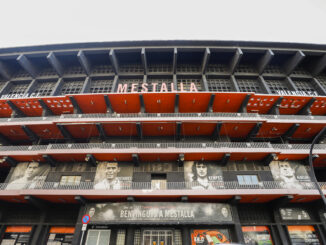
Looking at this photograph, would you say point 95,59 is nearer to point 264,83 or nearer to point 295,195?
point 264,83

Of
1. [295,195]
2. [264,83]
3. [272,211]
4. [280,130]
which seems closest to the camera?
[295,195]

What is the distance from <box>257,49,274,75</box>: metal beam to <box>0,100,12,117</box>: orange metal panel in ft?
102

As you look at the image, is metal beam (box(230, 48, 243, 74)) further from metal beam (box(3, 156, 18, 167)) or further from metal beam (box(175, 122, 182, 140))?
metal beam (box(3, 156, 18, 167))

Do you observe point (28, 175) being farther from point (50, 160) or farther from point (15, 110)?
point (15, 110)

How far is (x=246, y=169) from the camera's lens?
15531 mm

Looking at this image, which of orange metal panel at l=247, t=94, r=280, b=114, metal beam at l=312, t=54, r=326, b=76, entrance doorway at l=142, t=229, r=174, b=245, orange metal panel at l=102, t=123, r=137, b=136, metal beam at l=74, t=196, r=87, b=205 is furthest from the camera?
metal beam at l=312, t=54, r=326, b=76

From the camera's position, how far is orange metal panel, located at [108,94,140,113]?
55.1 feet

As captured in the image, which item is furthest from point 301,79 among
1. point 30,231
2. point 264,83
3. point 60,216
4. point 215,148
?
point 30,231

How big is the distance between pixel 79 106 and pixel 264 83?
2232 cm

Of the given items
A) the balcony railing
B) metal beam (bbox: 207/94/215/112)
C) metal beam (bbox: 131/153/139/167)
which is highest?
metal beam (bbox: 207/94/215/112)

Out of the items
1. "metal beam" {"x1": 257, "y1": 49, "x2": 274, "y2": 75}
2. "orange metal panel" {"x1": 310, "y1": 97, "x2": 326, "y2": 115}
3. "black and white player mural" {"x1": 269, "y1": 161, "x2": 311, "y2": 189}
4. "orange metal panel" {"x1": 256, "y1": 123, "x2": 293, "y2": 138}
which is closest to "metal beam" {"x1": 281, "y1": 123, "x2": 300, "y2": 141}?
"orange metal panel" {"x1": 256, "y1": 123, "x2": 293, "y2": 138}

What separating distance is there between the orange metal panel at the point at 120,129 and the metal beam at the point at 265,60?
18062mm

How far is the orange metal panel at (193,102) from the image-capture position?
16.7m

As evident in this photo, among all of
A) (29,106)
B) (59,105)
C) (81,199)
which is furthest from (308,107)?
(29,106)
